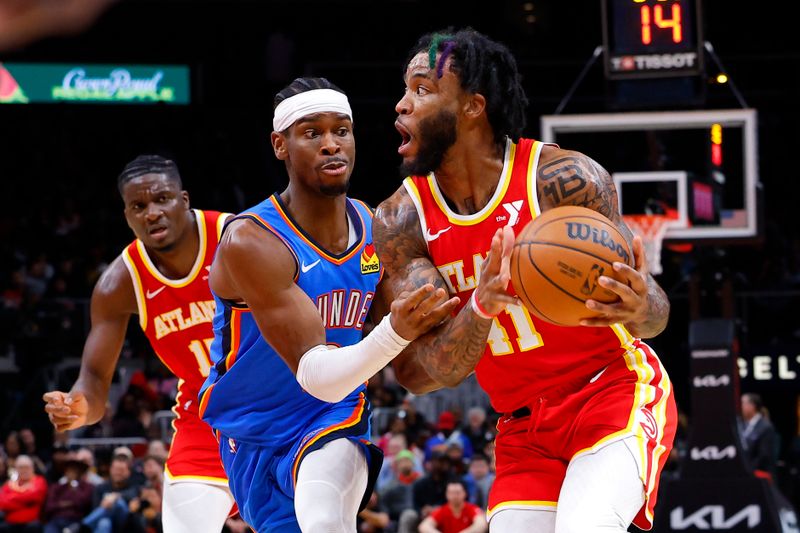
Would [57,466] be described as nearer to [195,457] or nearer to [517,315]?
[195,457]

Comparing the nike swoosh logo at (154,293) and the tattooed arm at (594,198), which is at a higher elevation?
the tattooed arm at (594,198)

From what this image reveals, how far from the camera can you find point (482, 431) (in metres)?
12.8

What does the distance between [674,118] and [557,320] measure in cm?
745

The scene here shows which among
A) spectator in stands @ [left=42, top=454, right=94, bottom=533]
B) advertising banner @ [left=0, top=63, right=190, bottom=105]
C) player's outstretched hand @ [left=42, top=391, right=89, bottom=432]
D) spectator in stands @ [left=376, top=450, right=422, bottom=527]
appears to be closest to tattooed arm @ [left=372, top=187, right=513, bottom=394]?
player's outstretched hand @ [left=42, top=391, right=89, bottom=432]

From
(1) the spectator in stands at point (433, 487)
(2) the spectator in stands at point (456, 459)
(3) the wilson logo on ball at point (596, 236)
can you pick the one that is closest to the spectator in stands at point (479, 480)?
(2) the spectator in stands at point (456, 459)

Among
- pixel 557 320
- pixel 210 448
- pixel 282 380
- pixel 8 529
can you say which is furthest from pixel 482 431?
pixel 557 320

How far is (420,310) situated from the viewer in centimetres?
403

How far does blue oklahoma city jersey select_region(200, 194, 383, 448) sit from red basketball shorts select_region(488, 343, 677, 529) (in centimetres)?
74

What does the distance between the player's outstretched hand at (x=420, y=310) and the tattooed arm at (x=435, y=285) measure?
0.22 feet

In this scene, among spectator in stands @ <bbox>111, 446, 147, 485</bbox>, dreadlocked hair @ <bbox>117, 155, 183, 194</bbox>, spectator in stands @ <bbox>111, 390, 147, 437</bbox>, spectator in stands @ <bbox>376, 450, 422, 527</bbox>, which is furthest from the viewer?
spectator in stands @ <bbox>111, 390, 147, 437</bbox>

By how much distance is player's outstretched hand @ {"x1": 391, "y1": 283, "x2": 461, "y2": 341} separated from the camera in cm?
400

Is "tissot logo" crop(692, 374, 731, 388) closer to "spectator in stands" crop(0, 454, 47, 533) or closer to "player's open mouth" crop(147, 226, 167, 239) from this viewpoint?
"spectator in stands" crop(0, 454, 47, 533)

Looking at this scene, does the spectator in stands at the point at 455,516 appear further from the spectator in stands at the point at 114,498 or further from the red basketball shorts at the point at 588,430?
the red basketball shorts at the point at 588,430

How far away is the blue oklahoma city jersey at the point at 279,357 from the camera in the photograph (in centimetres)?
480
